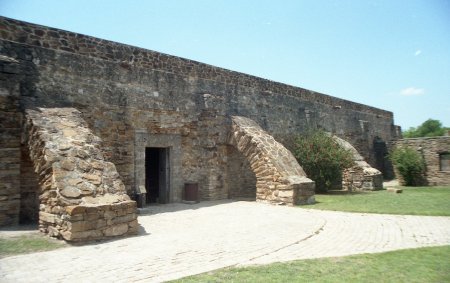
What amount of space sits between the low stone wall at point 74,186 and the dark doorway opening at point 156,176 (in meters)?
3.45

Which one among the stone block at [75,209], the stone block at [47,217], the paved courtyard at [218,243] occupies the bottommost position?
the paved courtyard at [218,243]

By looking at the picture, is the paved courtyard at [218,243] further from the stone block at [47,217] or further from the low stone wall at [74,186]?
→ the stone block at [47,217]

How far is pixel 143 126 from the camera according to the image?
9.41 meters

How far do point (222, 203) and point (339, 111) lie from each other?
424 inches

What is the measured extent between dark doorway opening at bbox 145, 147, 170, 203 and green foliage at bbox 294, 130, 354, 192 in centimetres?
539

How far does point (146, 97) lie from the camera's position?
9.51 m

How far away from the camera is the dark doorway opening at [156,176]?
401 inches

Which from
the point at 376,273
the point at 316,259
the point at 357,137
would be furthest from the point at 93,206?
the point at 357,137

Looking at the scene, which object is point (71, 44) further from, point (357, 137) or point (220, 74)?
point (357, 137)

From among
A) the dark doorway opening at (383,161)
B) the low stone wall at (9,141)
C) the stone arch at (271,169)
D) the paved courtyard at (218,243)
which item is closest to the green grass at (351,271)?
the paved courtyard at (218,243)

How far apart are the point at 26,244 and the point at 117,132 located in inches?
157

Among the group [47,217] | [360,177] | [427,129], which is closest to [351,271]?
[47,217]

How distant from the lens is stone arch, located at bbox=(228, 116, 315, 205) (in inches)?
383

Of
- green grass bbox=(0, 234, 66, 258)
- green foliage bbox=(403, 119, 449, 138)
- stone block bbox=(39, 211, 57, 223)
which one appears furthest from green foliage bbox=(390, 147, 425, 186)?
green foliage bbox=(403, 119, 449, 138)
